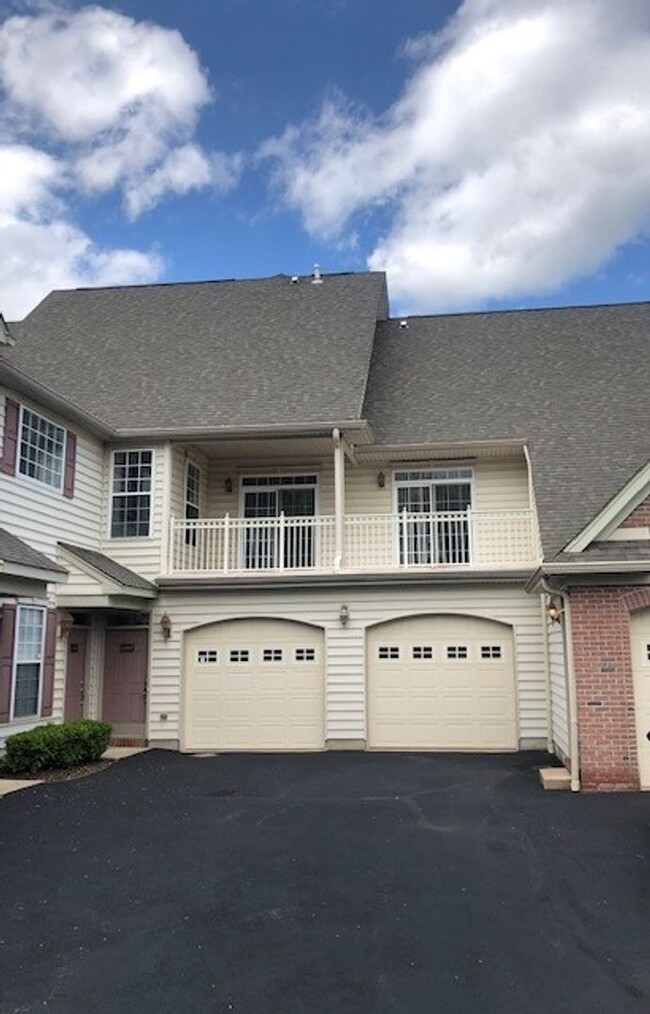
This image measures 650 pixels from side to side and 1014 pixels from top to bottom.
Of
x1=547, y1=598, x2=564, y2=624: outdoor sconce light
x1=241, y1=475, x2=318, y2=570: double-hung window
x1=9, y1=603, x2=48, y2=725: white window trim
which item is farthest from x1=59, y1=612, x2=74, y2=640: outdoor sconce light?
x1=547, y1=598, x2=564, y2=624: outdoor sconce light

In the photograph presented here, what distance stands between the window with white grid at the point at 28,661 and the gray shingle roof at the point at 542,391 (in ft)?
23.3

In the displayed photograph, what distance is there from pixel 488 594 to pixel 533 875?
706 centimetres

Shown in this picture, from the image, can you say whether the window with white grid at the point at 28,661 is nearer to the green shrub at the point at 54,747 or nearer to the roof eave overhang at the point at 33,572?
the green shrub at the point at 54,747

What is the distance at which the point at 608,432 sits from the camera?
1360cm

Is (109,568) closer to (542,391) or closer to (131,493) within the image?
(131,493)

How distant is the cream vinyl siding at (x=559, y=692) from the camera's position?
10380 millimetres

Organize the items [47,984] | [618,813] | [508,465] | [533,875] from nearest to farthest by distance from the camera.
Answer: [47,984], [533,875], [618,813], [508,465]

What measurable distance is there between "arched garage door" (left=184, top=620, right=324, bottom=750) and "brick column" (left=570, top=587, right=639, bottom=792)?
506 cm

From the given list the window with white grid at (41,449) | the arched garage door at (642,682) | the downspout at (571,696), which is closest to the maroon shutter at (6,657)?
the window with white grid at (41,449)

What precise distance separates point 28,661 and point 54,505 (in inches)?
101

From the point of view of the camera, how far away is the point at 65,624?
1234 centimetres

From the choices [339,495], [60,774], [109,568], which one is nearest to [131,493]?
[109,568]

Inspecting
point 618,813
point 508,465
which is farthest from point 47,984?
point 508,465

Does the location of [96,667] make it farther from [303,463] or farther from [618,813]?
[618,813]
